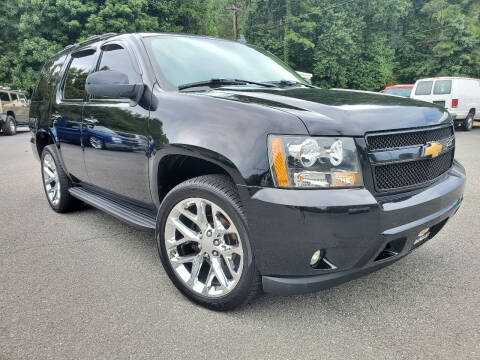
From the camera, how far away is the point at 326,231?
191cm

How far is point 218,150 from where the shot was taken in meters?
2.17

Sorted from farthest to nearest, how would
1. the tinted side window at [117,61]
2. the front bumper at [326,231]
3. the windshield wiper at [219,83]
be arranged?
the tinted side window at [117,61] < the windshield wiper at [219,83] < the front bumper at [326,231]

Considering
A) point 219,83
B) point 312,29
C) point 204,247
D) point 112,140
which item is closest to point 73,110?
point 112,140

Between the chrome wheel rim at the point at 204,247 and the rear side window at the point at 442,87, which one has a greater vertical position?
the chrome wheel rim at the point at 204,247

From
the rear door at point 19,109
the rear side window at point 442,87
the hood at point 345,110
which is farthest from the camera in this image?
the rear door at point 19,109

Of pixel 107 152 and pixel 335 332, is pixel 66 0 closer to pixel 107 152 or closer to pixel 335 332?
pixel 107 152

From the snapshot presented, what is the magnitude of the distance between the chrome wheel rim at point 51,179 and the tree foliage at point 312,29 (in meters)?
22.4

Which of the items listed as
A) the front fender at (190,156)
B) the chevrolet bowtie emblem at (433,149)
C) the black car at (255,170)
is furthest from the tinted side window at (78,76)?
the chevrolet bowtie emblem at (433,149)

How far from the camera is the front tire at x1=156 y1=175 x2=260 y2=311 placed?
2.16m

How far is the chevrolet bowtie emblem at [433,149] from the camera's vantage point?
228cm

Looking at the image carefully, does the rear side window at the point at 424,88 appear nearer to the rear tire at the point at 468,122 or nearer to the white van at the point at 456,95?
the white van at the point at 456,95

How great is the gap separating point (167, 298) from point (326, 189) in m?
1.31

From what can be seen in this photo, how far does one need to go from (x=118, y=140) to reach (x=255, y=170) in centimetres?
138

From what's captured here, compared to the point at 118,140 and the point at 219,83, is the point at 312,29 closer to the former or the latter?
the point at 219,83
